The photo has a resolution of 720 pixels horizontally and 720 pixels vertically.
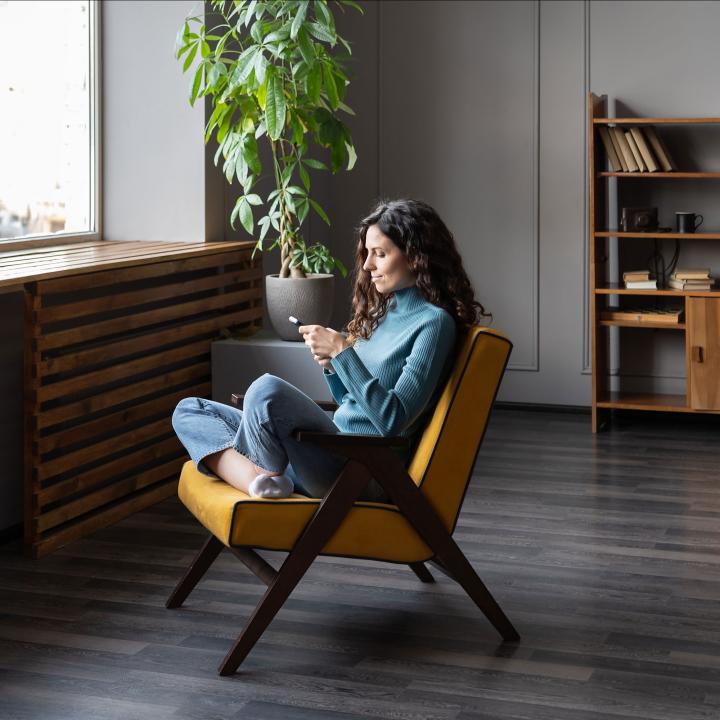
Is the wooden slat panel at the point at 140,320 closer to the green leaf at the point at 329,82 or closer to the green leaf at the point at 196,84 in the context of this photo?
the green leaf at the point at 196,84

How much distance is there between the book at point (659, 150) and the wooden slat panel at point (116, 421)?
7.99 feet

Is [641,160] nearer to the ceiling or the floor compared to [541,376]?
nearer to the ceiling

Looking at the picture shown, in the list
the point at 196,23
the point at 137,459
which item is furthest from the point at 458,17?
the point at 137,459

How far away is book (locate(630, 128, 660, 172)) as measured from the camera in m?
5.49

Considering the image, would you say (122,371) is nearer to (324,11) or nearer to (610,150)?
(324,11)

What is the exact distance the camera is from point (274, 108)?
437cm

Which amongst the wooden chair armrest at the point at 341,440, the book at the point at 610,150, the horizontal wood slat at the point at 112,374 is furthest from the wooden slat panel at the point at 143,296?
the book at the point at 610,150

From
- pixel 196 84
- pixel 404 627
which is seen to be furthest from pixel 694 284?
pixel 404 627

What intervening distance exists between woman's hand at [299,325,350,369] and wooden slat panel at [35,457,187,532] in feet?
4.18

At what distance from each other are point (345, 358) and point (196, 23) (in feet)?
8.60

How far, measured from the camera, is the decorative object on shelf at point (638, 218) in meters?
5.61

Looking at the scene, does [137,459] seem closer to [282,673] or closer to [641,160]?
[282,673]

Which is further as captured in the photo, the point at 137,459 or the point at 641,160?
the point at 641,160

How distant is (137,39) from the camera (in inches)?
199
